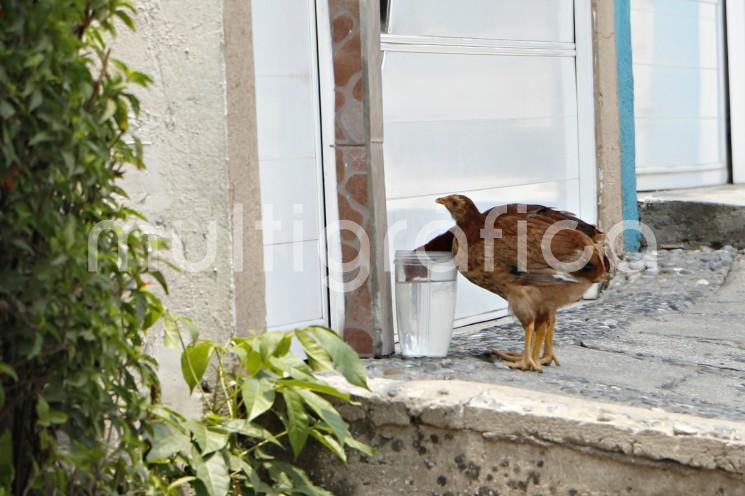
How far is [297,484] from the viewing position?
347 cm

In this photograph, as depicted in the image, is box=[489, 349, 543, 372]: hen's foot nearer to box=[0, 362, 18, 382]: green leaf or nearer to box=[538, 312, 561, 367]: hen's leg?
box=[538, 312, 561, 367]: hen's leg

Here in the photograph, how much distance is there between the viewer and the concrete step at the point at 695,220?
273 inches

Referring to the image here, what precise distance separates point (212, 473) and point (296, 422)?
12.1 inches

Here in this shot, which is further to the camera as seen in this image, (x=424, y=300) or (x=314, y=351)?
(x=424, y=300)

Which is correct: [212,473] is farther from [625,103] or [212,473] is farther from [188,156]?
[625,103]

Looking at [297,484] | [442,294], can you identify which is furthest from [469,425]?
[442,294]

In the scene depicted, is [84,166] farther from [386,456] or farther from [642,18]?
[642,18]

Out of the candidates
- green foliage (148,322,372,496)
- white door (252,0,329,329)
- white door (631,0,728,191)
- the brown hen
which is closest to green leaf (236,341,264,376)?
green foliage (148,322,372,496)

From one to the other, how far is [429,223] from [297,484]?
171 centimetres

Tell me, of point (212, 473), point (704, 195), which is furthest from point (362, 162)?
point (704, 195)

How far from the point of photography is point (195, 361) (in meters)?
3.41

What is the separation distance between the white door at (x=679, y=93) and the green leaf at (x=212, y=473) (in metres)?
5.18

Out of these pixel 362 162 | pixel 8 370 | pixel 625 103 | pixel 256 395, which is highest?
pixel 625 103

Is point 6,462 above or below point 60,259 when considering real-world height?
below
